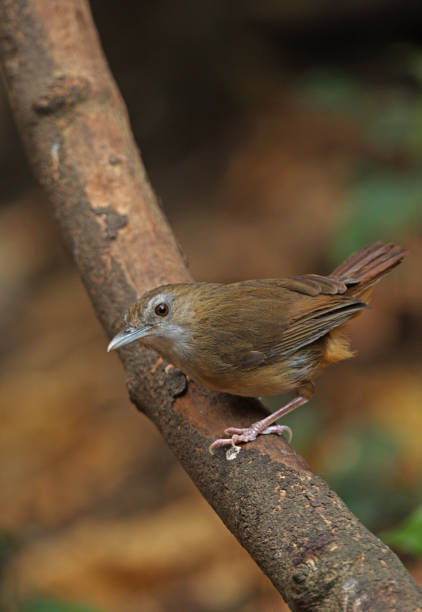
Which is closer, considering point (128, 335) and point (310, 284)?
point (128, 335)

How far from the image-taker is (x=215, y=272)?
317 inches

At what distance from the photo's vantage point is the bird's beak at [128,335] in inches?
126

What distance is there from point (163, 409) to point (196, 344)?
36 centimetres

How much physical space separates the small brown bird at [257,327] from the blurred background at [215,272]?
2.80 ft

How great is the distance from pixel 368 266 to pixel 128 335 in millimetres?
1202

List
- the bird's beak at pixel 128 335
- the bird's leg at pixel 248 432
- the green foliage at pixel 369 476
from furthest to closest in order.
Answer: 1. the green foliage at pixel 369 476
2. the bird's beak at pixel 128 335
3. the bird's leg at pixel 248 432

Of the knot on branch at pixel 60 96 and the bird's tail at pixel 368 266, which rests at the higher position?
the knot on branch at pixel 60 96

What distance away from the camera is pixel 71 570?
5250 millimetres

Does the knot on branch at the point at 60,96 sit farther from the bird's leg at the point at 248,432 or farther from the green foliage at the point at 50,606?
the green foliage at the point at 50,606

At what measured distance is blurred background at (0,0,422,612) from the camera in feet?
16.4

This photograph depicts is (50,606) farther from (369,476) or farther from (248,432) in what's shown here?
(369,476)

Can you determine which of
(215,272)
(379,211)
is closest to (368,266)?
(379,211)

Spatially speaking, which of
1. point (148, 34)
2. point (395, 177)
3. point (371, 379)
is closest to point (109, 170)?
point (395, 177)

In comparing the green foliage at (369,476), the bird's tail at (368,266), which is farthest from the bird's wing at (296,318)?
the green foliage at (369,476)
